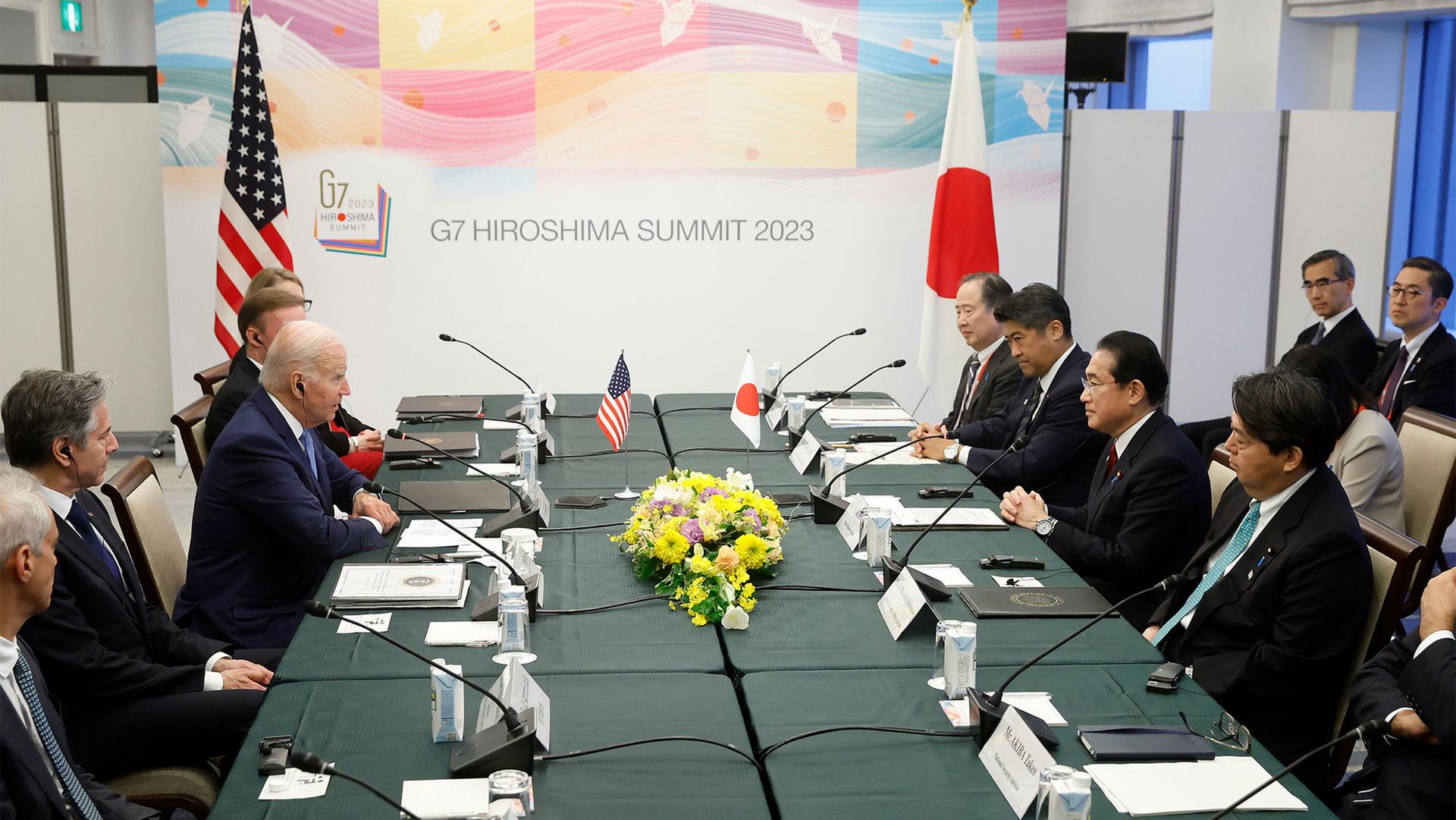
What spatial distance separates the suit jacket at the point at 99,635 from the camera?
2.63 metres

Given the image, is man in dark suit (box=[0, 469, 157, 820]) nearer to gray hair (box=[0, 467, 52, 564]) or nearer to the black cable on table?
gray hair (box=[0, 467, 52, 564])

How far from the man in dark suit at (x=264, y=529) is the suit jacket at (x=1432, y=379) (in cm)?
444

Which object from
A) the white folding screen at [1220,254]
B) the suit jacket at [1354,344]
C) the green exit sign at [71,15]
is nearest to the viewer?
the suit jacket at [1354,344]

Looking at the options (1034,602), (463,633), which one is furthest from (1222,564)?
(463,633)

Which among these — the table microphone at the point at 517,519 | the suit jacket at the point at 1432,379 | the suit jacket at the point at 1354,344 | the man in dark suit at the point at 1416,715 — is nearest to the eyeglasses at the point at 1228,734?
the man in dark suit at the point at 1416,715

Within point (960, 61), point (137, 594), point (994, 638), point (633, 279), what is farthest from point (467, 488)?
point (960, 61)

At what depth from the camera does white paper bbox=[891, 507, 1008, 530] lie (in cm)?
376

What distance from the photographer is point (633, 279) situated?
7.19 metres

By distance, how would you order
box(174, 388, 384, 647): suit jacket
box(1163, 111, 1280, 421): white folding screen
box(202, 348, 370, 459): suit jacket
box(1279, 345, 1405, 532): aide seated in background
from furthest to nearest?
box(1163, 111, 1280, 421): white folding screen, box(202, 348, 370, 459): suit jacket, box(1279, 345, 1405, 532): aide seated in background, box(174, 388, 384, 647): suit jacket

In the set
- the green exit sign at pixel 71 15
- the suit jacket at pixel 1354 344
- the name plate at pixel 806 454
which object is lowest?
the name plate at pixel 806 454

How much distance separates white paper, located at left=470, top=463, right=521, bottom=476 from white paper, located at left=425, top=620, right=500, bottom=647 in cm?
148

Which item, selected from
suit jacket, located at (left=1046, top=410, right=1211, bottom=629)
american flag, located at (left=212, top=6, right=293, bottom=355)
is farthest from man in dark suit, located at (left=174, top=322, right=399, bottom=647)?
american flag, located at (left=212, top=6, right=293, bottom=355)

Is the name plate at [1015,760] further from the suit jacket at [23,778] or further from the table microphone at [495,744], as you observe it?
the suit jacket at [23,778]

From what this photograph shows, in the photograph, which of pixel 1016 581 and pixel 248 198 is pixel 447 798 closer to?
pixel 1016 581
